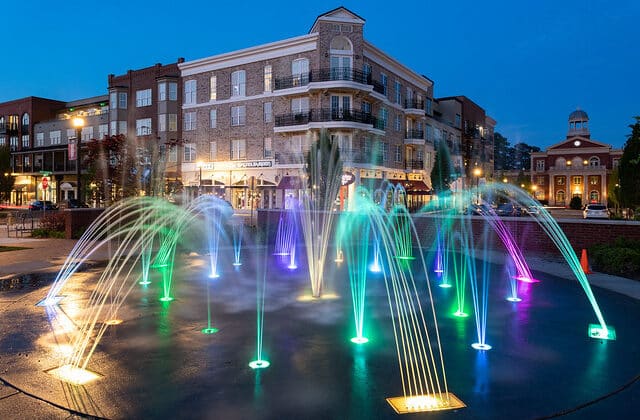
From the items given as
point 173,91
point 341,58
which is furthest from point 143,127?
point 341,58

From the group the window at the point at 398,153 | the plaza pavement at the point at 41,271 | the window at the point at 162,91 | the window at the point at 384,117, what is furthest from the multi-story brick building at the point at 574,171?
the plaza pavement at the point at 41,271

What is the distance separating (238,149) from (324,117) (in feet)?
35.7

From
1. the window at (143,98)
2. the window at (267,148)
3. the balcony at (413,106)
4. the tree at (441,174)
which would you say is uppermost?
the window at (143,98)

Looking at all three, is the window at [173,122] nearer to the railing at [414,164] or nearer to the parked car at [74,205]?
the parked car at [74,205]

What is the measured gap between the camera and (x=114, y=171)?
2894 centimetres

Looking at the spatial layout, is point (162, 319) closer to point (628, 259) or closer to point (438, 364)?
point (438, 364)

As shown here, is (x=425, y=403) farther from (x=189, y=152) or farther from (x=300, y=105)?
(x=189, y=152)

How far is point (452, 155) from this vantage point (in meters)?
64.8

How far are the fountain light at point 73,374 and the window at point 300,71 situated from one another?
38.2m

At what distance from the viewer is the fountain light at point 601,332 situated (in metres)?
7.70

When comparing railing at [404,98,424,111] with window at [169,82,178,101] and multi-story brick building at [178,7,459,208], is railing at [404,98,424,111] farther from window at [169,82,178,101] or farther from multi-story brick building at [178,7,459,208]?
window at [169,82,178,101]

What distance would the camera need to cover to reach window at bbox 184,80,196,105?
50.2 metres

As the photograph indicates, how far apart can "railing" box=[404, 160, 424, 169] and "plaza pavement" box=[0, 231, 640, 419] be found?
1322 inches

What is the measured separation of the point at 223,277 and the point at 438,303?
20.1 ft
